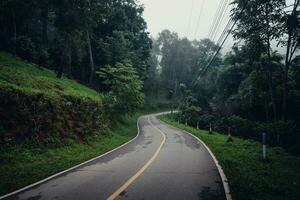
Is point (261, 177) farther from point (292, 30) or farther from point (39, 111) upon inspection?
point (292, 30)

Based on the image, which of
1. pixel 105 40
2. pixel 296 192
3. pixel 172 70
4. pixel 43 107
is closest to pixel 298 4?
pixel 296 192

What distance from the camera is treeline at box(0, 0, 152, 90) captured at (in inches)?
1003

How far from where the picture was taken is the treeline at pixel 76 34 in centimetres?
2547

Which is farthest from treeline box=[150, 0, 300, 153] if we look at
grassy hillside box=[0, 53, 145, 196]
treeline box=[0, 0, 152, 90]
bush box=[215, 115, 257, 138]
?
treeline box=[0, 0, 152, 90]

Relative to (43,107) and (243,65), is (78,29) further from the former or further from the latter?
(243,65)

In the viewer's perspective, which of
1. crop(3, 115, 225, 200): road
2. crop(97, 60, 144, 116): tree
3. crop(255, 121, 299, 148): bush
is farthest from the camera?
crop(97, 60, 144, 116): tree

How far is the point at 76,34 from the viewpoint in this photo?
2789 cm

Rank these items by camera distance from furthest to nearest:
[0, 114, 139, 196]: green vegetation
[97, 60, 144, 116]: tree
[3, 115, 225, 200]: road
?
[97, 60, 144, 116]: tree
[0, 114, 139, 196]: green vegetation
[3, 115, 225, 200]: road

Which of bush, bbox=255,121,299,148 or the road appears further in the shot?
bush, bbox=255,121,299,148

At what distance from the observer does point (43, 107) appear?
1471cm

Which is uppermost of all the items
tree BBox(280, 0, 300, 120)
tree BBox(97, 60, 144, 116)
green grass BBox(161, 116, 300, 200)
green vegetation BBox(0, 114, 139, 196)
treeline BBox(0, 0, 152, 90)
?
treeline BBox(0, 0, 152, 90)

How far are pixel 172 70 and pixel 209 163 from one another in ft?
287

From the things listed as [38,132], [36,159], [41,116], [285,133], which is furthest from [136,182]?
[285,133]

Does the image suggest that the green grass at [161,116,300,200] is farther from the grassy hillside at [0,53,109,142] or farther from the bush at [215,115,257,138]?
the bush at [215,115,257,138]
